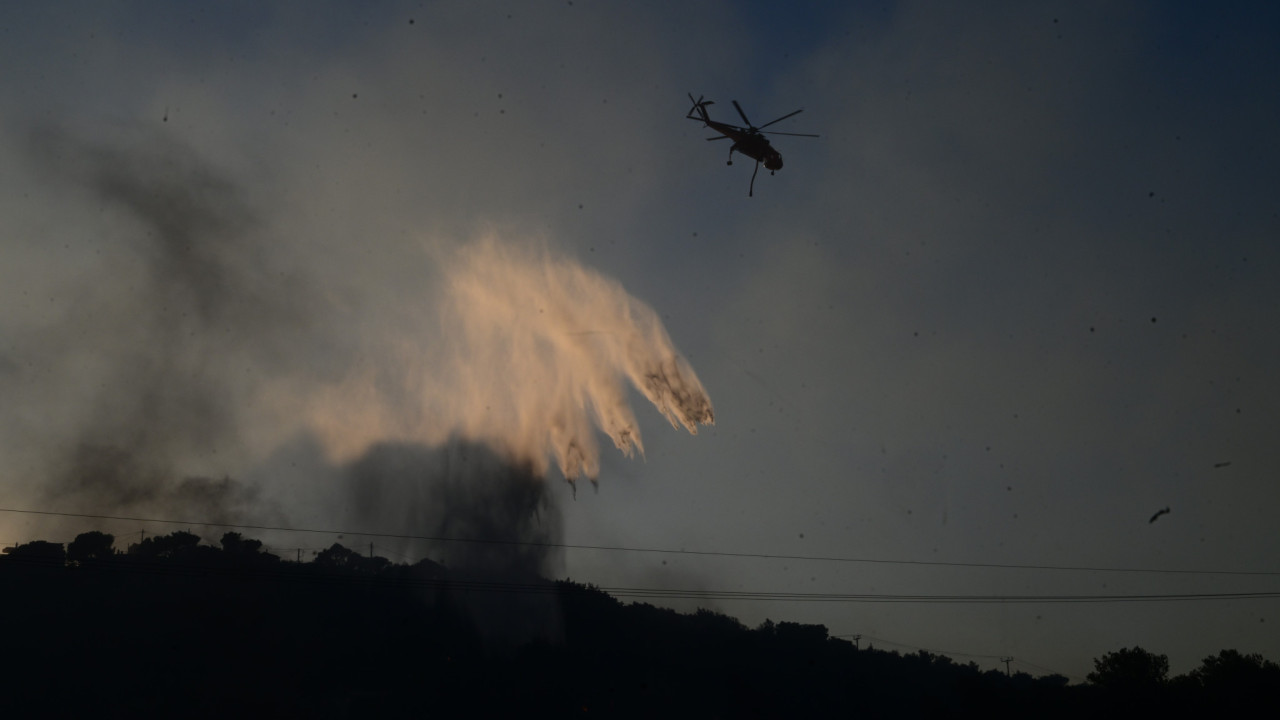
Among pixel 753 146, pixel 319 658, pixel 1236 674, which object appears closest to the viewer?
pixel 753 146

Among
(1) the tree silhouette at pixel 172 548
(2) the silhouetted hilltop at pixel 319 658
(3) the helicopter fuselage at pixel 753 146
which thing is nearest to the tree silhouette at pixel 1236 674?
(2) the silhouetted hilltop at pixel 319 658

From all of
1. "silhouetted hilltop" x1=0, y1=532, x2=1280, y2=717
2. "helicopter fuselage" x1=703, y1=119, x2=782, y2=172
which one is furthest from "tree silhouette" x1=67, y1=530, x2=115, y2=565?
"helicopter fuselage" x1=703, y1=119, x2=782, y2=172

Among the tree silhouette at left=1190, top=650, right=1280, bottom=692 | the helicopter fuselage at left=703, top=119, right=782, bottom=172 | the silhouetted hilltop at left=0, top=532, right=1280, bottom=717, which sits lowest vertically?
the silhouetted hilltop at left=0, top=532, right=1280, bottom=717

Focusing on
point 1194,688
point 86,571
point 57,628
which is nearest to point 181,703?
point 57,628

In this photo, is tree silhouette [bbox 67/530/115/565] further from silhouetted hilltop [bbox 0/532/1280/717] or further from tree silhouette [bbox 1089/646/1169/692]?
tree silhouette [bbox 1089/646/1169/692]

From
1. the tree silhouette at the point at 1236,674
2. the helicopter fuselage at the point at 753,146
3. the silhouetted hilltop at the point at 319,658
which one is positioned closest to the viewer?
the helicopter fuselage at the point at 753,146

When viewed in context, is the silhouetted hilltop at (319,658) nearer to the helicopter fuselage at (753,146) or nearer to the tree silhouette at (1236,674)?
the tree silhouette at (1236,674)

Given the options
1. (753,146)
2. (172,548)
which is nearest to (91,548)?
(172,548)

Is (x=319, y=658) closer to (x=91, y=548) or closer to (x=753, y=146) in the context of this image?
(x=91, y=548)

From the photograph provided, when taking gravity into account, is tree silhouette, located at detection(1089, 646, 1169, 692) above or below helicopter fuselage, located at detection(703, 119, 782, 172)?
below
